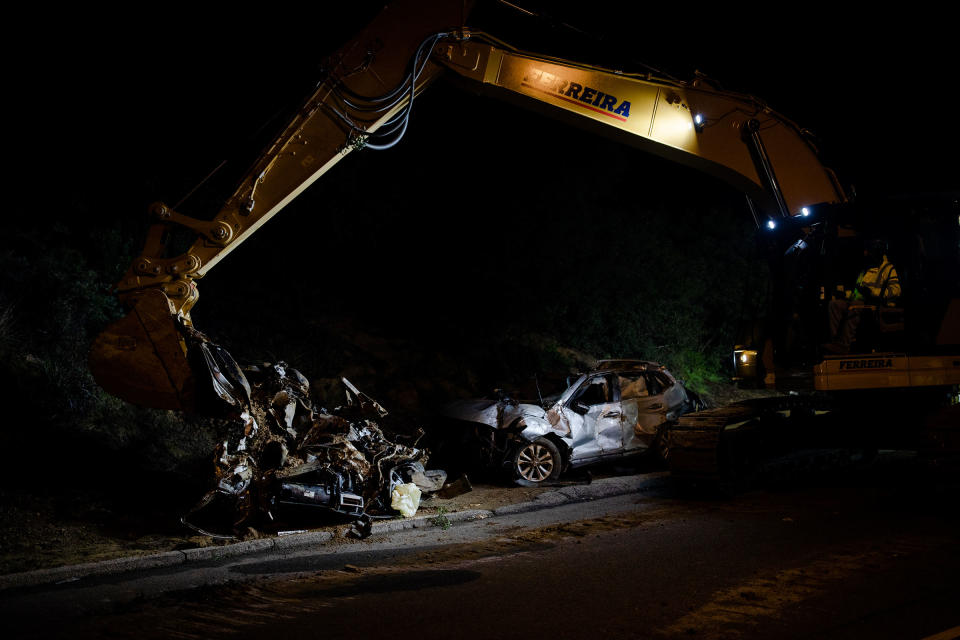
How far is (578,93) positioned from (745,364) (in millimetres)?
4231

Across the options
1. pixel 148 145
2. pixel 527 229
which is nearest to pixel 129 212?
pixel 148 145

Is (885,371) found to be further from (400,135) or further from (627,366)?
(400,135)

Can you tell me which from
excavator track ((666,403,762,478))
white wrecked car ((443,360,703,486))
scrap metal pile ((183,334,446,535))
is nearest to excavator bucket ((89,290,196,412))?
scrap metal pile ((183,334,446,535))

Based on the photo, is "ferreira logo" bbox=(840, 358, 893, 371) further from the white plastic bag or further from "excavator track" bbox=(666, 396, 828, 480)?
the white plastic bag

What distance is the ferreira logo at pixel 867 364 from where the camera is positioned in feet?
28.5

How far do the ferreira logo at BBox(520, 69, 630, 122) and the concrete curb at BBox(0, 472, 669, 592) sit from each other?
16.2 ft

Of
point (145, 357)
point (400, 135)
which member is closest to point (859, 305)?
point (400, 135)

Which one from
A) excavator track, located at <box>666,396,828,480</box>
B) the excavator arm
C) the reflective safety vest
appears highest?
the excavator arm

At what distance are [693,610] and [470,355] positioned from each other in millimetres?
11664

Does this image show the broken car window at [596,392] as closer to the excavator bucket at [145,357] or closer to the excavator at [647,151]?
the excavator at [647,151]

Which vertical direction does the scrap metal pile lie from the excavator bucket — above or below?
below

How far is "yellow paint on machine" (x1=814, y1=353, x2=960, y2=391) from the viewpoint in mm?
8578

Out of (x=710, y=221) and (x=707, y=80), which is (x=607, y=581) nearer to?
(x=707, y=80)

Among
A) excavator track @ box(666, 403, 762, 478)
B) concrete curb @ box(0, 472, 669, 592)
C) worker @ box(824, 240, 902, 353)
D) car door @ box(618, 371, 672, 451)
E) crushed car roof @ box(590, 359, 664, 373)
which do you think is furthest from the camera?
crushed car roof @ box(590, 359, 664, 373)
